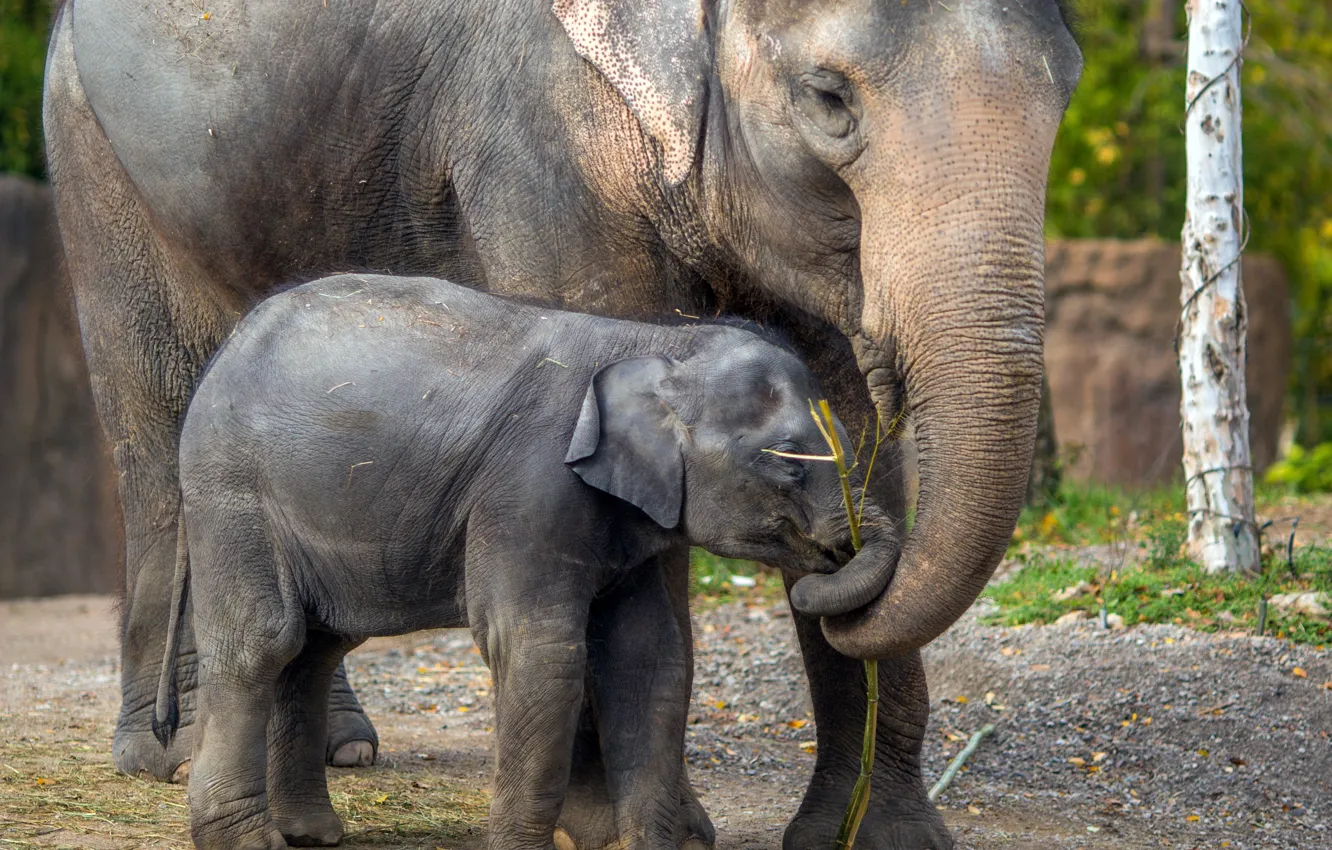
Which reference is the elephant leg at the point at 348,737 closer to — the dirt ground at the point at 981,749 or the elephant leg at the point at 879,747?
the dirt ground at the point at 981,749

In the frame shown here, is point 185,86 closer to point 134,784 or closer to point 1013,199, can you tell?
point 134,784

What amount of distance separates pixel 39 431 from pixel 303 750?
→ 8991mm

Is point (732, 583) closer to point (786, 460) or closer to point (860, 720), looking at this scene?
point (860, 720)

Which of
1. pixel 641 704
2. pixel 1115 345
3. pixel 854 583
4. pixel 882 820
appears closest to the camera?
pixel 854 583

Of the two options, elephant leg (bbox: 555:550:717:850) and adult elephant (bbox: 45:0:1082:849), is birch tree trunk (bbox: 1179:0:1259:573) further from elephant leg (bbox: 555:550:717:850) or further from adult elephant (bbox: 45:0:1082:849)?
elephant leg (bbox: 555:550:717:850)

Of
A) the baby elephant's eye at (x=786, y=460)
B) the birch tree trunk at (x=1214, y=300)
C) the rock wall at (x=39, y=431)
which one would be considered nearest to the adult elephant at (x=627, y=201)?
the baby elephant's eye at (x=786, y=460)

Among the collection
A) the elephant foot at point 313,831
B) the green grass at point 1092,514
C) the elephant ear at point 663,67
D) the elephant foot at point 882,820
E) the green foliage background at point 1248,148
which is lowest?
the elephant foot at point 882,820

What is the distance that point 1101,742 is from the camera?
5.70 metres

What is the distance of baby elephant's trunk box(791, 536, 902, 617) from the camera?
139 inches

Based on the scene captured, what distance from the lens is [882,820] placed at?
450 centimetres

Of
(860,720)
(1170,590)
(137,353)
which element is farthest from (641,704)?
(1170,590)

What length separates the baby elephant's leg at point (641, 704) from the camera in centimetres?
383

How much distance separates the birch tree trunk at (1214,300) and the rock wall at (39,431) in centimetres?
772

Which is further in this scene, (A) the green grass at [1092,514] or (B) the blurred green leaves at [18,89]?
(B) the blurred green leaves at [18,89]
